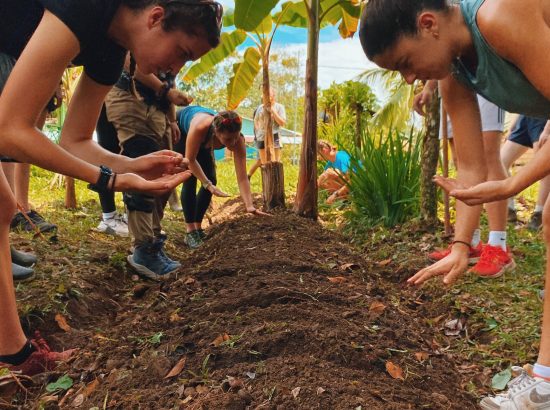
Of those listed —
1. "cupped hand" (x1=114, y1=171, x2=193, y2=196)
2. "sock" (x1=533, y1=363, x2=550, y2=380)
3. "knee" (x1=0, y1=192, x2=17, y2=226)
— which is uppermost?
"cupped hand" (x1=114, y1=171, x2=193, y2=196)

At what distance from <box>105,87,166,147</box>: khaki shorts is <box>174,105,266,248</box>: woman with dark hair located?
2.00 feet

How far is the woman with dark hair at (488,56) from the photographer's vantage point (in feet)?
4.48

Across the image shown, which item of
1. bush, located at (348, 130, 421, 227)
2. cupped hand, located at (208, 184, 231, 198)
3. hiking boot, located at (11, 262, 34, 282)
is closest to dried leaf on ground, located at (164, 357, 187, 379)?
hiking boot, located at (11, 262, 34, 282)

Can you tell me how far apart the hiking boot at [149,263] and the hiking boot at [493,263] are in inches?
71.4

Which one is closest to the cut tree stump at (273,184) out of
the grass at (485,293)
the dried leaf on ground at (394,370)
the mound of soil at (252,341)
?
the grass at (485,293)

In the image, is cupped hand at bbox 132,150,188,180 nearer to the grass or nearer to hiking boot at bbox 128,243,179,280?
the grass

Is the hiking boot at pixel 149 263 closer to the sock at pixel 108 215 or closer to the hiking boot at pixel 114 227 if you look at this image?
the hiking boot at pixel 114 227

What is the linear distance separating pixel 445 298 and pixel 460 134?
95 cm

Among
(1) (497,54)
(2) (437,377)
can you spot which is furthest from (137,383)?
(1) (497,54)

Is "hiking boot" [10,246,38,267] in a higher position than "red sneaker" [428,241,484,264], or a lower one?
higher

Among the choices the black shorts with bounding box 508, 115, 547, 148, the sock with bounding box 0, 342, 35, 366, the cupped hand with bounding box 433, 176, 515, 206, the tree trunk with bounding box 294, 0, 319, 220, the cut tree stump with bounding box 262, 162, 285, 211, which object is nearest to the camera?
the cupped hand with bounding box 433, 176, 515, 206

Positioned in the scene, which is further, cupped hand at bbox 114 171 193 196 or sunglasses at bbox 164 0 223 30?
cupped hand at bbox 114 171 193 196

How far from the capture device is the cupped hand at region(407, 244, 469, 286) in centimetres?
180

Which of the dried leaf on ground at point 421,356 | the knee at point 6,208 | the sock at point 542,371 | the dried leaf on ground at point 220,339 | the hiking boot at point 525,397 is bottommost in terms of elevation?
the hiking boot at point 525,397
